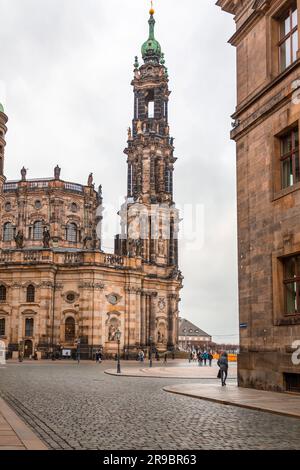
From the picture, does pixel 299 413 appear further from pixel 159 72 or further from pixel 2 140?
pixel 159 72

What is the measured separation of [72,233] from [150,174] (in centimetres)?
1246

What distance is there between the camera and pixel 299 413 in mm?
14977

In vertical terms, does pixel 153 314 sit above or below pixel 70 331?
above

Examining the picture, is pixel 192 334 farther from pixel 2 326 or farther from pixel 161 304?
pixel 2 326

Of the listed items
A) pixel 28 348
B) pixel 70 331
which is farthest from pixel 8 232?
pixel 28 348

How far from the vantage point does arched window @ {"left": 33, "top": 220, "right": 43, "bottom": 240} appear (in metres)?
75.5

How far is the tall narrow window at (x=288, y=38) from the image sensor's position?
73.3ft

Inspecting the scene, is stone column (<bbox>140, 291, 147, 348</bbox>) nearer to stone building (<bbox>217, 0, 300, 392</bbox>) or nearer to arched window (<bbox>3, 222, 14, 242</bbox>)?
arched window (<bbox>3, 222, 14, 242</bbox>)

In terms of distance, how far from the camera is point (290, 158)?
22.3 meters

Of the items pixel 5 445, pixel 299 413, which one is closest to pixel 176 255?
pixel 299 413

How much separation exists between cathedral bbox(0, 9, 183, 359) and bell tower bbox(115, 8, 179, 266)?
0.13m

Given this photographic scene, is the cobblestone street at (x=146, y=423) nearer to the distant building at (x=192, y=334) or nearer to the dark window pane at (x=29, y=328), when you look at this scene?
the dark window pane at (x=29, y=328)

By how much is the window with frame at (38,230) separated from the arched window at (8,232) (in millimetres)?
2930

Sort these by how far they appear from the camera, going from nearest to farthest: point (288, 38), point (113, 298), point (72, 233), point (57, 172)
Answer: point (288, 38)
point (113, 298)
point (57, 172)
point (72, 233)
